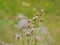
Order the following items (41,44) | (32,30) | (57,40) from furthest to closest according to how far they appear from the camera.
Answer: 1. (57,40)
2. (41,44)
3. (32,30)

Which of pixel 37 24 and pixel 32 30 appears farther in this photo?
pixel 37 24

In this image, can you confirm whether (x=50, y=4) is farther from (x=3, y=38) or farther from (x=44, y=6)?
(x=3, y=38)

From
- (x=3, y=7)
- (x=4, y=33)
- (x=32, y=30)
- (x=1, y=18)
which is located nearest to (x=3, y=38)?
(x=4, y=33)

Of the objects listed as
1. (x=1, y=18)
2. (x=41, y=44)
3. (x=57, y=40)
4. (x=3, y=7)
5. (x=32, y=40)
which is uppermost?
(x=3, y=7)

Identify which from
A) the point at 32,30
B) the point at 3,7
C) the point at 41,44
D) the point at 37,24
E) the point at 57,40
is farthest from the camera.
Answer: the point at 3,7

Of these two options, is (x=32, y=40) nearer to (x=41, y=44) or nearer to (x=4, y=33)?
(x=41, y=44)

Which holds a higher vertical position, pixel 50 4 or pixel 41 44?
pixel 50 4

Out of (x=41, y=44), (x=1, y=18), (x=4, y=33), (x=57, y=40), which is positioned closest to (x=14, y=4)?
(x=1, y=18)
